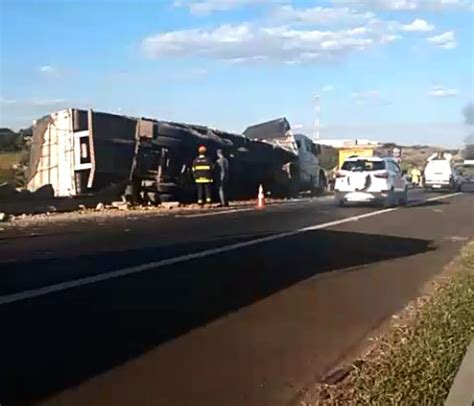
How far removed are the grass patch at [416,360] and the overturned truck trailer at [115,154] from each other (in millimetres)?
18434

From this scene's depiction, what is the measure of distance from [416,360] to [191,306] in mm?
3421

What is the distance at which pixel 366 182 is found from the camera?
31344 millimetres

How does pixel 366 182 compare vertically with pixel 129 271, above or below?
above

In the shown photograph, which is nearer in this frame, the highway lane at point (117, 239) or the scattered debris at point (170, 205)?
the highway lane at point (117, 239)

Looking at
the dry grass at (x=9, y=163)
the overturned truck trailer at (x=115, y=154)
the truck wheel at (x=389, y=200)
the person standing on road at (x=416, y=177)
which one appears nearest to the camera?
the overturned truck trailer at (x=115, y=154)

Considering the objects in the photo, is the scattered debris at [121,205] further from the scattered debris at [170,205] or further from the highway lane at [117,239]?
the highway lane at [117,239]

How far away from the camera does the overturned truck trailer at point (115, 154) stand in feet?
90.3

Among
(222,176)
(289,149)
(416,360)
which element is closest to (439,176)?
(289,149)

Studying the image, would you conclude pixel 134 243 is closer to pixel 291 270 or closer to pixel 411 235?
pixel 291 270

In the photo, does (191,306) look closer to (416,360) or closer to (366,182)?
(416,360)

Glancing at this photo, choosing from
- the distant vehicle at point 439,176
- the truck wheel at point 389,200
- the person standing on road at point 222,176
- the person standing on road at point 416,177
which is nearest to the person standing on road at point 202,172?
the person standing on road at point 222,176

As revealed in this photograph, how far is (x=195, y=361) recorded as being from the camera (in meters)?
7.52

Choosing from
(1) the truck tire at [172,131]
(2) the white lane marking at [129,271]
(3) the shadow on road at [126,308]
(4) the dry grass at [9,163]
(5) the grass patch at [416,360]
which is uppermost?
(1) the truck tire at [172,131]

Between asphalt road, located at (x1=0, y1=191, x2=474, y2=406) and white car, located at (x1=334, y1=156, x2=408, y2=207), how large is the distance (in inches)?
431
